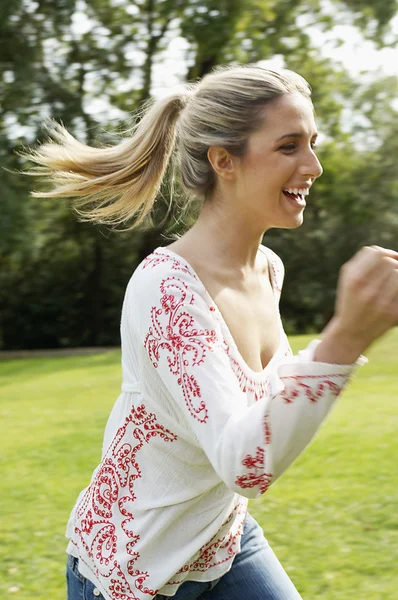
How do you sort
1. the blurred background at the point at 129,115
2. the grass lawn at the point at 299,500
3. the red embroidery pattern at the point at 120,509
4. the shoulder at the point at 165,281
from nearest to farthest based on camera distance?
the shoulder at the point at 165,281, the red embroidery pattern at the point at 120,509, the grass lawn at the point at 299,500, the blurred background at the point at 129,115

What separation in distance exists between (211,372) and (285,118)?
70 cm

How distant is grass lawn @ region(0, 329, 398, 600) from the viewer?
443 centimetres

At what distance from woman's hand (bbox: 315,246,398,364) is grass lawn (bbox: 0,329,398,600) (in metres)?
1.17

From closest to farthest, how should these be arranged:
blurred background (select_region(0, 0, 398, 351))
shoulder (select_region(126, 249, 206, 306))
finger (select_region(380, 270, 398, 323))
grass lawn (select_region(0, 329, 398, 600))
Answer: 1. finger (select_region(380, 270, 398, 323))
2. shoulder (select_region(126, 249, 206, 306))
3. grass lawn (select_region(0, 329, 398, 600))
4. blurred background (select_region(0, 0, 398, 351))

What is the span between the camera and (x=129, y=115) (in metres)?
15.9

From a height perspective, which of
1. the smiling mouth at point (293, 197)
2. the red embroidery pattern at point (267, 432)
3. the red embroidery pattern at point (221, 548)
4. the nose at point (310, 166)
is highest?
the nose at point (310, 166)

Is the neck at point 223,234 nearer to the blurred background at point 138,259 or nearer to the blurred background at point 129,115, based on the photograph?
the blurred background at point 138,259

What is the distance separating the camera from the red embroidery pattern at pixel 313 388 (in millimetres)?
1486

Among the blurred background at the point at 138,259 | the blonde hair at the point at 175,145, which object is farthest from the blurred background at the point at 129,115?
the blonde hair at the point at 175,145

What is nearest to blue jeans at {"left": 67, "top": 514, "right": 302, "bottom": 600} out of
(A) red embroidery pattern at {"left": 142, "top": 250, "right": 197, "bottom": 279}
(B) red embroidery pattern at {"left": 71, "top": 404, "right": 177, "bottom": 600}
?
(B) red embroidery pattern at {"left": 71, "top": 404, "right": 177, "bottom": 600}

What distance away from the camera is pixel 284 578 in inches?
91.7

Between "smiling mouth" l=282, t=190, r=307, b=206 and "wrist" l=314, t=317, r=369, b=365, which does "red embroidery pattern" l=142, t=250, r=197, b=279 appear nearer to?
"smiling mouth" l=282, t=190, r=307, b=206

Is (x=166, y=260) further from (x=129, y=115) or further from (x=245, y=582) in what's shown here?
(x=129, y=115)

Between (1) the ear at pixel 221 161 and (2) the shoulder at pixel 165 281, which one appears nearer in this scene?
(2) the shoulder at pixel 165 281
